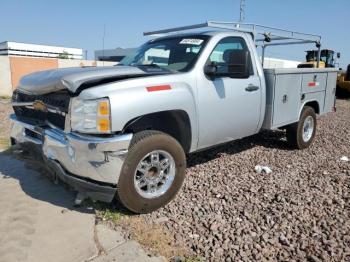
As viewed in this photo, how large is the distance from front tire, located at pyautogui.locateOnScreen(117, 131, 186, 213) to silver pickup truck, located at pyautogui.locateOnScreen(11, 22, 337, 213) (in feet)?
0.03

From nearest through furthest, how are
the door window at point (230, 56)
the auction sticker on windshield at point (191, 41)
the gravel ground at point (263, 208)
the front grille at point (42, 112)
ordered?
the gravel ground at point (263, 208) < the front grille at point (42, 112) < the door window at point (230, 56) < the auction sticker on windshield at point (191, 41)

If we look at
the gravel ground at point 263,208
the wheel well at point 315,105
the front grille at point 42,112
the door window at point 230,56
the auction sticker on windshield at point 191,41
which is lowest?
the gravel ground at point 263,208

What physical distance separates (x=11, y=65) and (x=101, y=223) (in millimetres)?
18088

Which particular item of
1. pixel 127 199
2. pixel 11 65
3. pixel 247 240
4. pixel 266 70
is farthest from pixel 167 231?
pixel 11 65

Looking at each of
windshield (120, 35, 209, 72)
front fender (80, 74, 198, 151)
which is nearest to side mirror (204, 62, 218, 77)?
windshield (120, 35, 209, 72)

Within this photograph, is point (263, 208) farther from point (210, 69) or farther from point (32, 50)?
point (32, 50)

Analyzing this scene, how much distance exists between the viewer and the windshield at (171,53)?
429cm

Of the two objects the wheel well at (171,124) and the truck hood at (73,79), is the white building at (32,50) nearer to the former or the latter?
the truck hood at (73,79)

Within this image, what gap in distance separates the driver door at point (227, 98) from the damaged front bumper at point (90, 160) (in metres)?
1.25

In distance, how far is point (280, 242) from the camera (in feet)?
10.3

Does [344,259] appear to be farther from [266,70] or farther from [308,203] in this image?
[266,70]

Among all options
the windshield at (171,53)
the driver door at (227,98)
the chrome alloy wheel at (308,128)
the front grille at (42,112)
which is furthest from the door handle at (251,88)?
the front grille at (42,112)

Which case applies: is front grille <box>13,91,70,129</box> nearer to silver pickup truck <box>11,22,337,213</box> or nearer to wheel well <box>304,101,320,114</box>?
silver pickup truck <box>11,22,337,213</box>

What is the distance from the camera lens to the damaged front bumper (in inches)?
127
